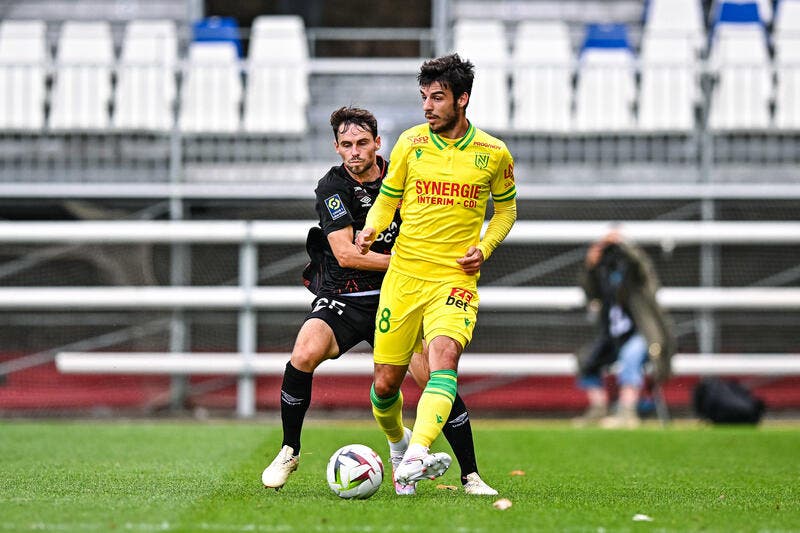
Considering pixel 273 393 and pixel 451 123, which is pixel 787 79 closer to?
pixel 273 393

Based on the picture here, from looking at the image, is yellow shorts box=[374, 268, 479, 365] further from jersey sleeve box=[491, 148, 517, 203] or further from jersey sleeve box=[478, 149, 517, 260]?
jersey sleeve box=[491, 148, 517, 203]

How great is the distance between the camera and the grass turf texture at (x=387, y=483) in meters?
5.47


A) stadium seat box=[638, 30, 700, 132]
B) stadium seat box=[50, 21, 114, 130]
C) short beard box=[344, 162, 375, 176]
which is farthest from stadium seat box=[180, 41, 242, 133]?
short beard box=[344, 162, 375, 176]

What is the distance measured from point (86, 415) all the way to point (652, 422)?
633cm

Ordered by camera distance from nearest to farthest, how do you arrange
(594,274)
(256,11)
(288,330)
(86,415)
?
(594,274)
(86,415)
(288,330)
(256,11)

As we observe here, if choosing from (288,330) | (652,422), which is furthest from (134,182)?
(652,422)

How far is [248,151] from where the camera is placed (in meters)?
14.5

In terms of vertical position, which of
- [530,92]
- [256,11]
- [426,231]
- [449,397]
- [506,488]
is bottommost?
[506,488]

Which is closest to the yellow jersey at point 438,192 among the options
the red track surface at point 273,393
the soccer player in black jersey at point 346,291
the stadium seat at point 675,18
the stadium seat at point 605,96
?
the soccer player in black jersey at point 346,291

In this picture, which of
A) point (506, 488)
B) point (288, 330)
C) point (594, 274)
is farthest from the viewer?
point (288, 330)

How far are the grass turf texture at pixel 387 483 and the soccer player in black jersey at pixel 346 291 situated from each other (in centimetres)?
29

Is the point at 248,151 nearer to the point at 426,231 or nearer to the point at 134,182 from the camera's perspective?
the point at 134,182

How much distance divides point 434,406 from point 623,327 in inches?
274

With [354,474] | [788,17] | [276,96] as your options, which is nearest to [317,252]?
[354,474]
